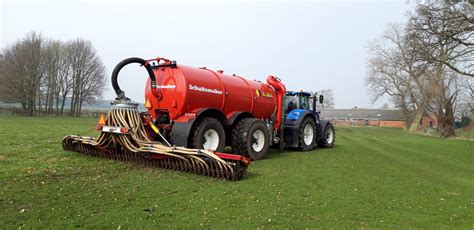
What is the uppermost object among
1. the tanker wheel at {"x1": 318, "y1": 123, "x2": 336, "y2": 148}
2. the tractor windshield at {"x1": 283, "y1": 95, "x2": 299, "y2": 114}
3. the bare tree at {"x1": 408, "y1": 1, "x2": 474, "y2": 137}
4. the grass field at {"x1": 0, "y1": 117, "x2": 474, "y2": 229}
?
the bare tree at {"x1": 408, "y1": 1, "x2": 474, "y2": 137}

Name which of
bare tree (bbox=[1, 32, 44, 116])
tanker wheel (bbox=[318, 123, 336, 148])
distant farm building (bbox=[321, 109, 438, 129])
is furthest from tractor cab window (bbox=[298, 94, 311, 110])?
distant farm building (bbox=[321, 109, 438, 129])

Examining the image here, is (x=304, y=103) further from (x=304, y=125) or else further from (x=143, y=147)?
(x=143, y=147)

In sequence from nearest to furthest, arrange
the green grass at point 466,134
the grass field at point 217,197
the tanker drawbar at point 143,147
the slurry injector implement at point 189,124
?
the grass field at point 217,197 < the tanker drawbar at point 143,147 < the slurry injector implement at point 189,124 < the green grass at point 466,134

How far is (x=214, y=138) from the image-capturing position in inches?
364

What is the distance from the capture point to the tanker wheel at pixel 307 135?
41.9ft

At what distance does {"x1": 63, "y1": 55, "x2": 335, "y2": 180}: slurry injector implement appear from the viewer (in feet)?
24.3

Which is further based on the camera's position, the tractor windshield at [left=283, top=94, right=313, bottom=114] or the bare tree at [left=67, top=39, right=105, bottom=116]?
the bare tree at [left=67, top=39, right=105, bottom=116]

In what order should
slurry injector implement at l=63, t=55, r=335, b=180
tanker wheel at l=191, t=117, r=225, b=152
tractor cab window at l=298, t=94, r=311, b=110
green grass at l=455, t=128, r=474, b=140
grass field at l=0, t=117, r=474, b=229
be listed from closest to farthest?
grass field at l=0, t=117, r=474, b=229 < slurry injector implement at l=63, t=55, r=335, b=180 < tanker wheel at l=191, t=117, r=225, b=152 < tractor cab window at l=298, t=94, r=311, b=110 < green grass at l=455, t=128, r=474, b=140

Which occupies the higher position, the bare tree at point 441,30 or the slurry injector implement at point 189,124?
the bare tree at point 441,30

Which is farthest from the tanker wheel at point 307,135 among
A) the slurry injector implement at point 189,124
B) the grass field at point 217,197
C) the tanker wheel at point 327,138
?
the grass field at point 217,197

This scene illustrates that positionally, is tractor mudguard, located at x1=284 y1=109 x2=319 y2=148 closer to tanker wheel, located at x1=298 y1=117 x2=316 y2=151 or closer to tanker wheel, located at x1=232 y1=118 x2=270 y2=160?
tanker wheel, located at x1=298 y1=117 x2=316 y2=151

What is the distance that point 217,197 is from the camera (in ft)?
18.7

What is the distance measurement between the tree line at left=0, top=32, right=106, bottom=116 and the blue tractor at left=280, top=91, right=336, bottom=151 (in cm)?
4614

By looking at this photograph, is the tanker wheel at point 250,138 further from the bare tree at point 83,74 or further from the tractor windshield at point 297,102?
the bare tree at point 83,74
